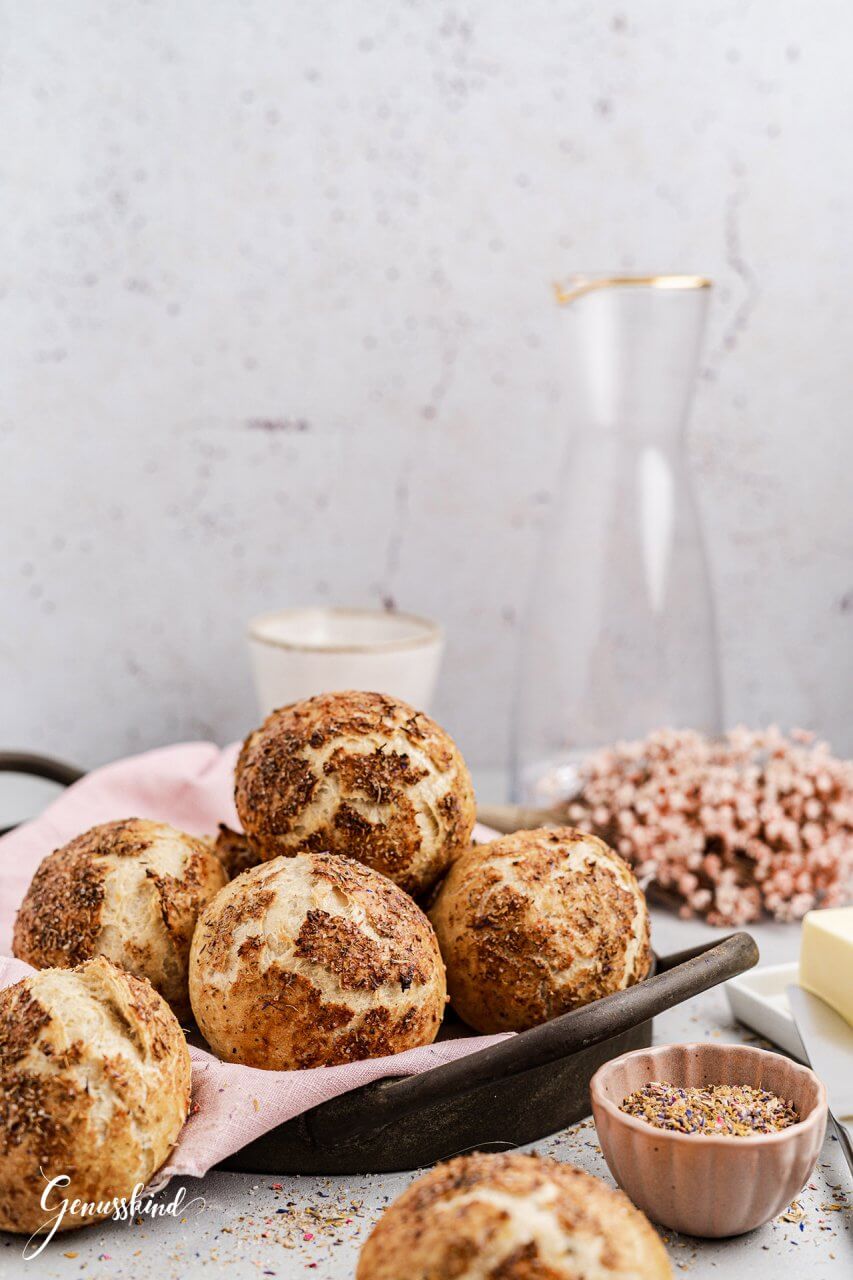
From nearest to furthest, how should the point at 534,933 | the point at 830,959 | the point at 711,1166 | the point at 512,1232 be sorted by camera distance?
the point at 512,1232 < the point at 711,1166 < the point at 534,933 < the point at 830,959

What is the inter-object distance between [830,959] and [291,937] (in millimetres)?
397

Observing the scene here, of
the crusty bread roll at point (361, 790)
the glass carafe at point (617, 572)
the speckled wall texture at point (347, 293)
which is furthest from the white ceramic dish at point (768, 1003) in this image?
the speckled wall texture at point (347, 293)

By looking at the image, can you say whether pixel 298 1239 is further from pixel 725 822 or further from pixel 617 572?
pixel 617 572

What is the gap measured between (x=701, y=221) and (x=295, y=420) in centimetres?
58

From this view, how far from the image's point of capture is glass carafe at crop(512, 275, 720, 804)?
1297mm

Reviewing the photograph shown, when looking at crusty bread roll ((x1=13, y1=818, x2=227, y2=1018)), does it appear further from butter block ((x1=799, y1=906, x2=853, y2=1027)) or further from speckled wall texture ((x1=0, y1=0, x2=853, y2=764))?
speckled wall texture ((x1=0, y1=0, x2=853, y2=764))

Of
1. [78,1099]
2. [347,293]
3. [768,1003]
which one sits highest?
[347,293]

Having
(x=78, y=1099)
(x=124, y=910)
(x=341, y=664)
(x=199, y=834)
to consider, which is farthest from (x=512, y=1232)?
(x=341, y=664)

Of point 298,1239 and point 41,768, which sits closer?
point 298,1239

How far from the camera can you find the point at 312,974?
0.70 metres

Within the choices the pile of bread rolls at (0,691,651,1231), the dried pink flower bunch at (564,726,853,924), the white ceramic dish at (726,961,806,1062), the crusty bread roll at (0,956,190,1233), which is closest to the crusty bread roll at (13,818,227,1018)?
the pile of bread rolls at (0,691,651,1231)

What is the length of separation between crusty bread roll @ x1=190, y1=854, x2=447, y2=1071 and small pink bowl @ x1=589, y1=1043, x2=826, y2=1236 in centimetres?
12

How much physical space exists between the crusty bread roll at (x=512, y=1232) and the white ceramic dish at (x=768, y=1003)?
1.14 feet

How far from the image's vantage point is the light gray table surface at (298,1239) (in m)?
0.64
